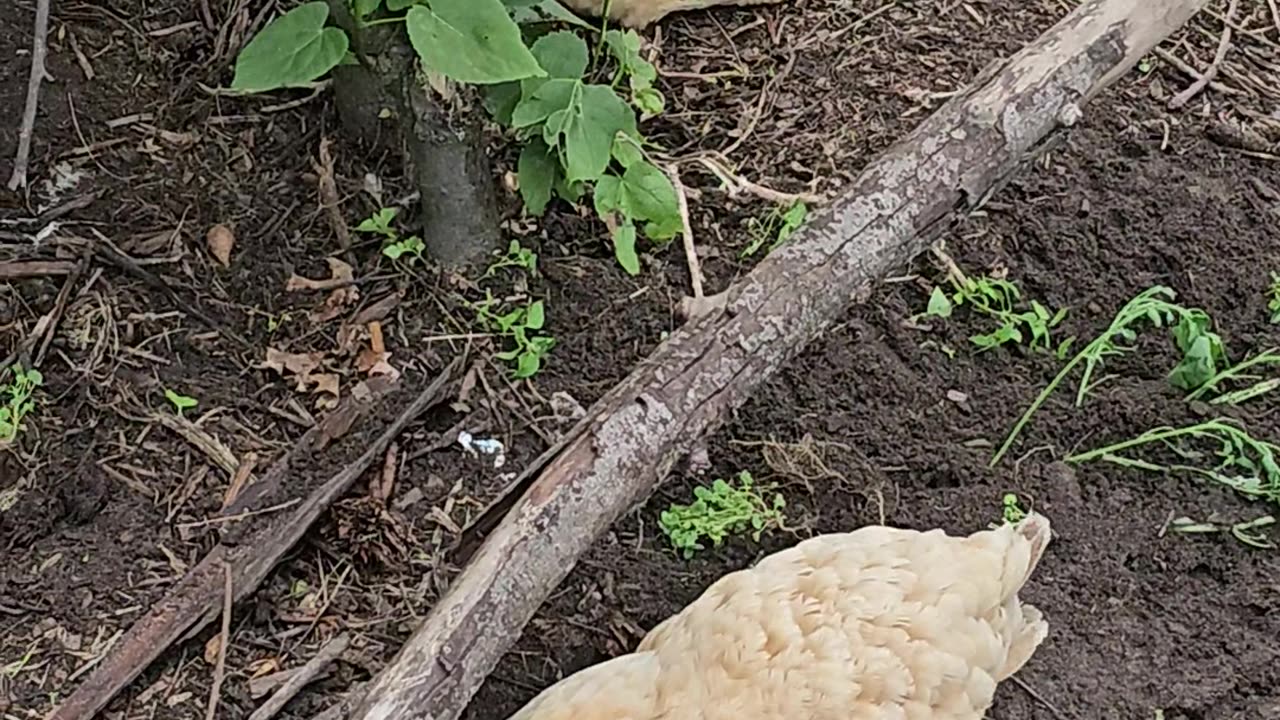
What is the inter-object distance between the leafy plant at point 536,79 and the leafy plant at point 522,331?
22 centimetres

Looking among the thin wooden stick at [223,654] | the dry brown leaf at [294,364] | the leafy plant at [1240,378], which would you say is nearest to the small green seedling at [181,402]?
the dry brown leaf at [294,364]

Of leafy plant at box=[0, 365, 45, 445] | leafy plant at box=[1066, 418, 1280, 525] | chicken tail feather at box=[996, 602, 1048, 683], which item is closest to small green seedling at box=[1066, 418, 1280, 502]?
leafy plant at box=[1066, 418, 1280, 525]

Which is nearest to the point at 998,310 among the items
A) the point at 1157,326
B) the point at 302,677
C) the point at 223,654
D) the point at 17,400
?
the point at 1157,326

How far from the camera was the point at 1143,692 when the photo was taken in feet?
7.31

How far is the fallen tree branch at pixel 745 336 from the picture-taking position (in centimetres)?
→ 178

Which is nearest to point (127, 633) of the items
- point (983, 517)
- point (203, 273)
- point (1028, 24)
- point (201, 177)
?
point (203, 273)

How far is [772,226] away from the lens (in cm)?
294

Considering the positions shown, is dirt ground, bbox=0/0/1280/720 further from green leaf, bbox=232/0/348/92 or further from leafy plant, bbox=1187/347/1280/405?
green leaf, bbox=232/0/348/92

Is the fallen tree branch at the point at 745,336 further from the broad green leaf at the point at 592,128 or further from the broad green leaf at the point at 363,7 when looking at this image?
the broad green leaf at the point at 363,7

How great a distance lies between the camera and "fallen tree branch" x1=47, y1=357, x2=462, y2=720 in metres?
2.21

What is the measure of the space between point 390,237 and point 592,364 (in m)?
0.56

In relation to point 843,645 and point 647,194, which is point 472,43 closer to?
point 647,194

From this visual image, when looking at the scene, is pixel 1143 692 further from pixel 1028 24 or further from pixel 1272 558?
pixel 1028 24

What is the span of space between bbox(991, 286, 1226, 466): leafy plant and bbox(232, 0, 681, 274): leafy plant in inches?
32.7
